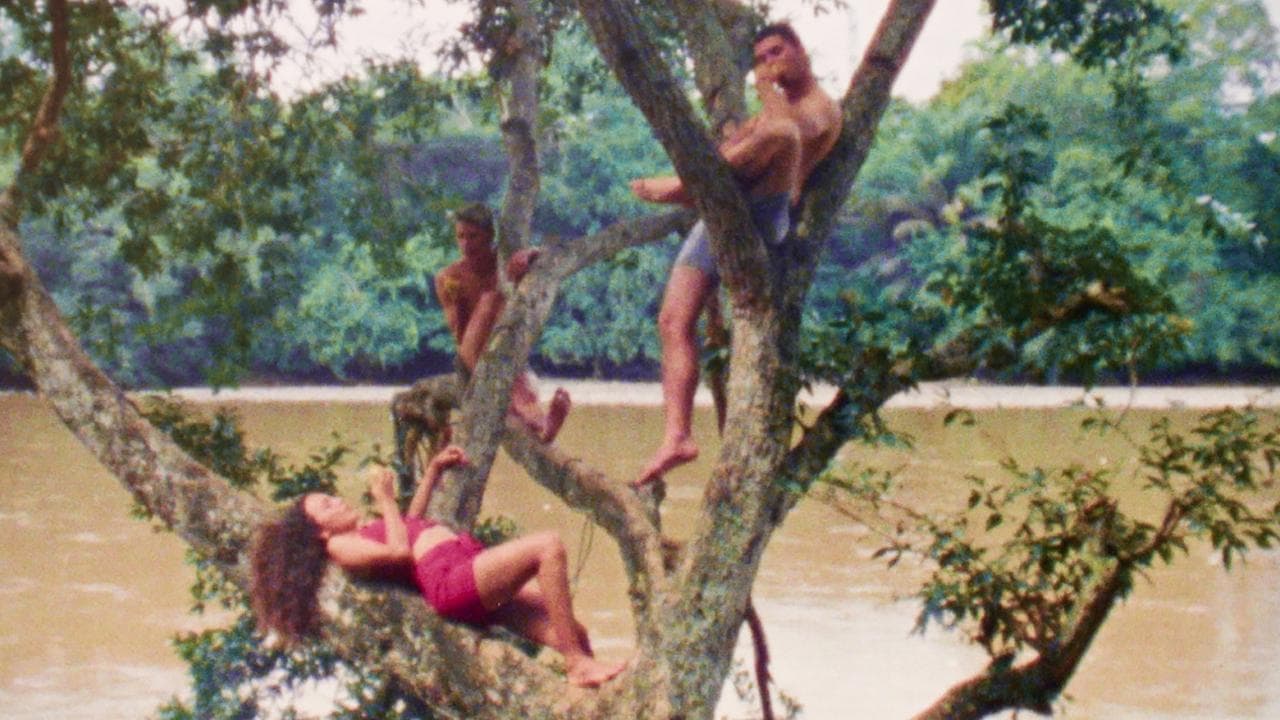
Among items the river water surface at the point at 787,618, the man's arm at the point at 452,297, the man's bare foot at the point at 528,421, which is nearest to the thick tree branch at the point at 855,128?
the man's bare foot at the point at 528,421

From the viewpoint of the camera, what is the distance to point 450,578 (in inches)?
122

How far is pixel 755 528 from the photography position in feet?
10.5

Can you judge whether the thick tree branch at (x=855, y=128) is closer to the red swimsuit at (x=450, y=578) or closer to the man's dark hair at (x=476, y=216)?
the red swimsuit at (x=450, y=578)

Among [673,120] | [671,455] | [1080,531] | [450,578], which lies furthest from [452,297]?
[1080,531]

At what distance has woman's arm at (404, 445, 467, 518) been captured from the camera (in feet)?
12.5

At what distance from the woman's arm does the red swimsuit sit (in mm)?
526

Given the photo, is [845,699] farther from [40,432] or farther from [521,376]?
[40,432]

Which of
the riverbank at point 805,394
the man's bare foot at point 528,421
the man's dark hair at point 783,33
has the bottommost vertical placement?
the riverbank at point 805,394

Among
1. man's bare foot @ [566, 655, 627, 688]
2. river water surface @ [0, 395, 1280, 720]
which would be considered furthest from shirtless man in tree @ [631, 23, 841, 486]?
river water surface @ [0, 395, 1280, 720]

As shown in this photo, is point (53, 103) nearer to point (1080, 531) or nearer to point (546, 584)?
point (546, 584)

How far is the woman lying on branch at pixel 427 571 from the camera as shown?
3.10 m

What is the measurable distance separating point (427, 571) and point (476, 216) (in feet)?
6.51

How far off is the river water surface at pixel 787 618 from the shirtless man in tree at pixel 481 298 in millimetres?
1469

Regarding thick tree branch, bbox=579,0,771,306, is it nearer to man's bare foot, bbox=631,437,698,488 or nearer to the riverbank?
man's bare foot, bbox=631,437,698,488
